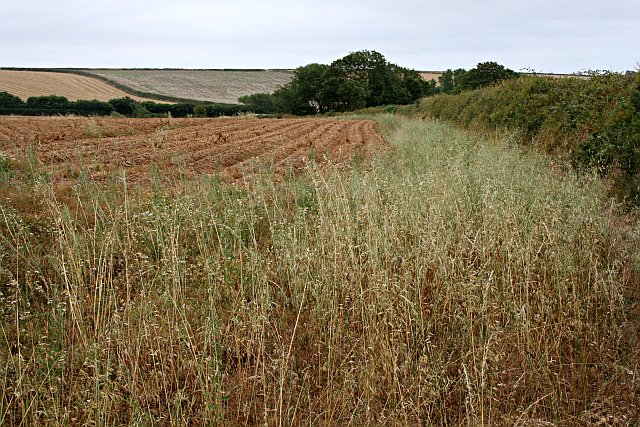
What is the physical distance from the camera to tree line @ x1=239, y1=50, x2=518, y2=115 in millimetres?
67750

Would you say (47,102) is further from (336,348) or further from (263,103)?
(336,348)

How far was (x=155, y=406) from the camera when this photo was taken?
332 cm

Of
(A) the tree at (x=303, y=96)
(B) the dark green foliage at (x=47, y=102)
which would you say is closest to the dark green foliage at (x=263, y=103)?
(A) the tree at (x=303, y=96)

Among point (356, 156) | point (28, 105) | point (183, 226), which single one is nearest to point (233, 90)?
point (28, 105)

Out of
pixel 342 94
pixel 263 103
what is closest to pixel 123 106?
pixel 263 103

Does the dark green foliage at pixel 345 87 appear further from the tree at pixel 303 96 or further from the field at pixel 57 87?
the field at pixel 57 87

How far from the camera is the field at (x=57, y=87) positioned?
44.8 metres

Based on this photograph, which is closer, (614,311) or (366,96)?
(614,311)

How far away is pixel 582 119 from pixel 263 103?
6277 centimetres

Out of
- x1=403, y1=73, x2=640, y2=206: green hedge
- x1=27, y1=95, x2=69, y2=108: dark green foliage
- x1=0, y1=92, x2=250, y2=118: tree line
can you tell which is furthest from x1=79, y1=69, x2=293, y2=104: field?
x1=403, y1=73, x2=640, y2=206: green hedge

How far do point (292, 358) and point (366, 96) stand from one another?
68.1m

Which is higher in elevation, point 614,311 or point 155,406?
point 614,311

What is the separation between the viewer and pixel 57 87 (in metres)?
49.6

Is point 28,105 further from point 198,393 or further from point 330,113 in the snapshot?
point 198,393
